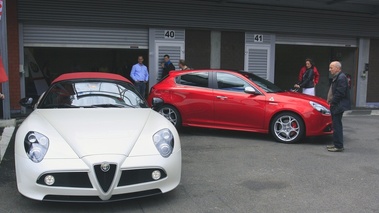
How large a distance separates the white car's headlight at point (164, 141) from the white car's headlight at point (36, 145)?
3.79 ft

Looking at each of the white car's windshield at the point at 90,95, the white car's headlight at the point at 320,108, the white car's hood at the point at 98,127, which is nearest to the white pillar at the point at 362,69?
the white car's headlight at the point at 320,108

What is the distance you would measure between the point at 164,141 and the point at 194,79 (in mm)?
4321

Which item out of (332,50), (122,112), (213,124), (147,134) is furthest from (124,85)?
(332,50)

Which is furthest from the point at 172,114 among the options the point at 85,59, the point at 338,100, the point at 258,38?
the point at 85,59

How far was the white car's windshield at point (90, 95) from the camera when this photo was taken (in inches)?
200

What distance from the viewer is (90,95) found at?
5223 millimetres

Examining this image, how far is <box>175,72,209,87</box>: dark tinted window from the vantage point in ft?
27.0

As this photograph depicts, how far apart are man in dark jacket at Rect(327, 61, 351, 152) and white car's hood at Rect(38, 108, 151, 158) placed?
3.69 meters

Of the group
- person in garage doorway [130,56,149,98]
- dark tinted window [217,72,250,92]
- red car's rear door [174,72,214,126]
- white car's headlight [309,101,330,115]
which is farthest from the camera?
person in garage doorway [130,56,149,98]

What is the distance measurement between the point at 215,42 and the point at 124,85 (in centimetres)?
730

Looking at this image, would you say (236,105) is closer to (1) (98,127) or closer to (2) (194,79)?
(2) (194,79)

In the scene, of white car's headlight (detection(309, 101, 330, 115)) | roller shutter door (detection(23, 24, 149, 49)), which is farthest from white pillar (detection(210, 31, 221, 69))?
white car's headlight (detection(309, 101, 330, 115))

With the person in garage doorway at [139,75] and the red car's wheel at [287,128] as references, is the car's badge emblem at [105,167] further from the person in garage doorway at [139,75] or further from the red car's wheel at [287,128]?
the person in garage doorway at [139,75]

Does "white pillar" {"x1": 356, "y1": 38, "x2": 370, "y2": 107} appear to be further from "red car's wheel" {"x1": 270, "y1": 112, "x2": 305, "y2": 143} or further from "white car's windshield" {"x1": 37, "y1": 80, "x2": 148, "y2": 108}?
"white car's windshield" {"x1": 37, "y1": 80, "x2": 148, "y2": 108}
